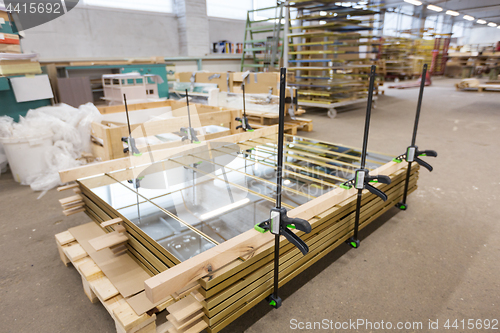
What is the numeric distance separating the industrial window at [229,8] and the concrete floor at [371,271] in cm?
825

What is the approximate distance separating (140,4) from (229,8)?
3.05 meters

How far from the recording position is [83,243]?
6.07ft

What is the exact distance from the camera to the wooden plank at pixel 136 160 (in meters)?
2.04

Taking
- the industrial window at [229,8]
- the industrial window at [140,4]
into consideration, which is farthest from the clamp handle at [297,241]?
the industrial window at [229,8]

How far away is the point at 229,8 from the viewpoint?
10.0 metres

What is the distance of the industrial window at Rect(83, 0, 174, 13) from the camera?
295 inches

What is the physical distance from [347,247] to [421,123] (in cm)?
488

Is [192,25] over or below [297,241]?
over

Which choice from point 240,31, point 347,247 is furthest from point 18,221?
point 240,31

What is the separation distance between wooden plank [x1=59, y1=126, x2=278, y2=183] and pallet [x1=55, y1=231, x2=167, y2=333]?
1.34 feet

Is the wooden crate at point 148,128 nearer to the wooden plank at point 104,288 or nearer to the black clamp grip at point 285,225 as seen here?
the wooden plank at point 104,288

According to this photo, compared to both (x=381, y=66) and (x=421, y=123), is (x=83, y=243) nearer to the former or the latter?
(x=421, y=123)

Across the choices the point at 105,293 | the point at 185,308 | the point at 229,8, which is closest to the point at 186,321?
the point at 185,308

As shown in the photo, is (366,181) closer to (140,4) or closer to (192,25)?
(192,25)
